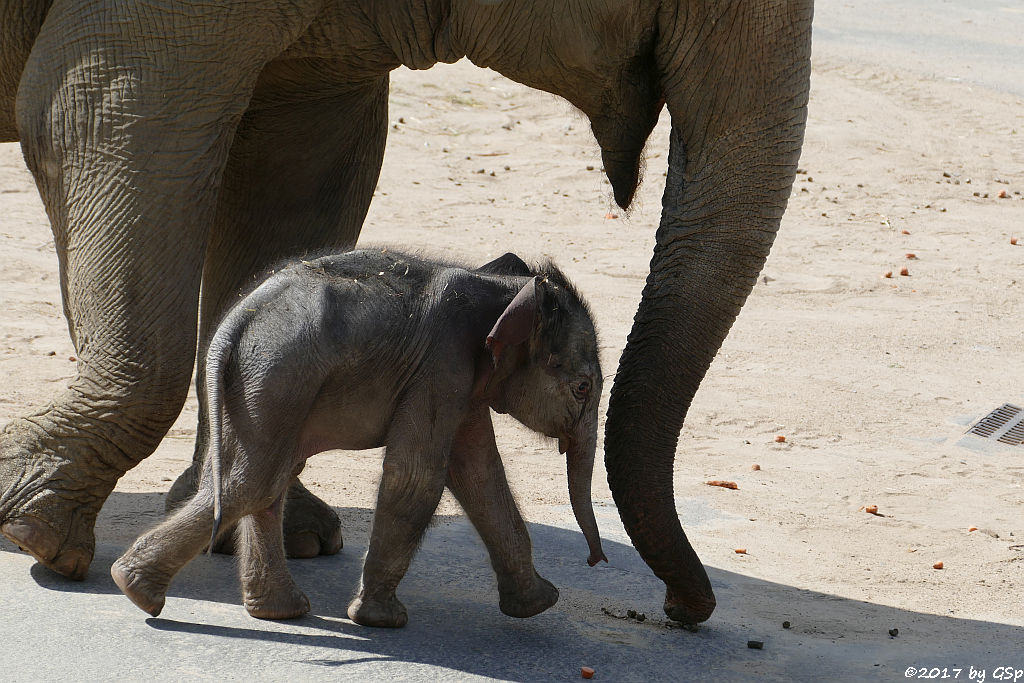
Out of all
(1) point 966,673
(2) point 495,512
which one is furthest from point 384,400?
(1) point 966,673

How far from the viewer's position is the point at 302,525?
4848mm

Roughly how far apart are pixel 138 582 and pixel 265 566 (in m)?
0.34

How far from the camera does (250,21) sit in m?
4.08

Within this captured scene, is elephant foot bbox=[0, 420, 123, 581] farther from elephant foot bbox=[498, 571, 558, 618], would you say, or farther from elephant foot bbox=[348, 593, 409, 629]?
elephant foot bbox=[498, 571, 558, 618]

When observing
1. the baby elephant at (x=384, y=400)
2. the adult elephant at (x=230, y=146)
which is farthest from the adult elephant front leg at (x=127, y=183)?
the baby elephant at (x=384, y=400)

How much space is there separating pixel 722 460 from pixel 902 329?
2580 mm

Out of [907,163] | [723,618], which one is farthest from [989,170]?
[723,618]

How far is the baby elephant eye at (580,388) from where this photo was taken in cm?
414

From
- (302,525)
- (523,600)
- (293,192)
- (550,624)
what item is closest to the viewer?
(523,600)

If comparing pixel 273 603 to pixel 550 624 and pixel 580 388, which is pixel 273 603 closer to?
pixel 550 624

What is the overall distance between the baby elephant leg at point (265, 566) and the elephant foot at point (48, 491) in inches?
19.5

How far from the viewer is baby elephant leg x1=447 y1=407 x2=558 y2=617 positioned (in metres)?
4.25

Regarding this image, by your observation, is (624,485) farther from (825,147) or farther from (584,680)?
(825,147)

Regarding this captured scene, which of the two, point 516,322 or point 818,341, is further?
point 818,341
